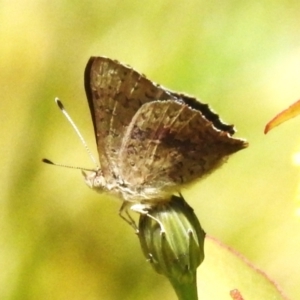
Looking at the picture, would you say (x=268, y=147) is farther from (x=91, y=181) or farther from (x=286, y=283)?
(x=91, y=181)

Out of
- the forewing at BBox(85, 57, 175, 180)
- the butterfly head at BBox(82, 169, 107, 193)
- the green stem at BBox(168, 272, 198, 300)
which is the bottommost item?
the green stem at BBox(168, 272, 198, 300)

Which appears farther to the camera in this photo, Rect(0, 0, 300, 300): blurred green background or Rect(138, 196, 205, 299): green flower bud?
Rect(0, 0, 300, 300): blurred green background

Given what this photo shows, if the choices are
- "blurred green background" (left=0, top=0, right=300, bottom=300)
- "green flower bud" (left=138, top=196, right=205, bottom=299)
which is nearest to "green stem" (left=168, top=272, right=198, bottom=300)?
"green flower bud" (left=138, top=196, right=205, bottom=299)

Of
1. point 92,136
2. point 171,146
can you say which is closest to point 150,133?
point 171,146

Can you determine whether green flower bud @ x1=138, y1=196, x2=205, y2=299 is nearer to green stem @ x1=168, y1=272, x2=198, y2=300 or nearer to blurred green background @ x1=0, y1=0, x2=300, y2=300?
green stem @ x1=168, y1=272, x2=198, y2=300

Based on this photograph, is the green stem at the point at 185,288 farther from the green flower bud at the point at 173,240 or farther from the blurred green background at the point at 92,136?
the blurred green background at the point at 92,136

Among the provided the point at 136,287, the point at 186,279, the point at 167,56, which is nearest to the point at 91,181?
the point at 186,279
